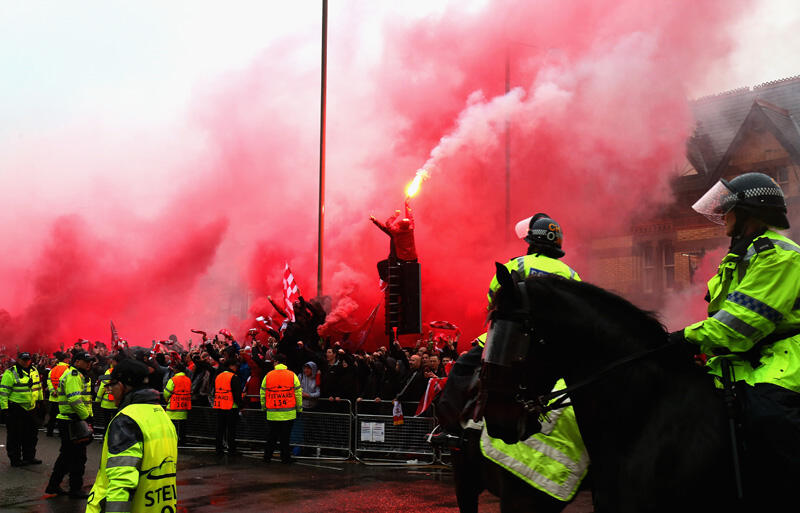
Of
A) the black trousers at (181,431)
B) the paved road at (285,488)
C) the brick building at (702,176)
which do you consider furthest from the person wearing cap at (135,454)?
the brick building at (702,176)

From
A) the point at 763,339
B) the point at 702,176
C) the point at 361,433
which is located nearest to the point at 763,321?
the point at 763,339

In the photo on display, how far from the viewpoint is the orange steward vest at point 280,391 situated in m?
12.5

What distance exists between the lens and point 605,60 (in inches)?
919

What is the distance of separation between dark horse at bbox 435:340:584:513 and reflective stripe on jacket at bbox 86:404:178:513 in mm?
1684

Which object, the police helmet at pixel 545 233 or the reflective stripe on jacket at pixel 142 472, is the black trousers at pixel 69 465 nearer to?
the reflective stripe on jacket at pixel 142 472

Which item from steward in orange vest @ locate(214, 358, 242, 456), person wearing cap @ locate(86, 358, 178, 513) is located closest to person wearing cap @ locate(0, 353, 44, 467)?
steward in orange vest @ locate(214, 358, 242, 456)

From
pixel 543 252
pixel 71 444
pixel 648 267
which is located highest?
pixel 648 267

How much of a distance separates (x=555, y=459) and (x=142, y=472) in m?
2.26

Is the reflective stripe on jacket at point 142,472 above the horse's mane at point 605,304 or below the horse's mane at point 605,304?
below

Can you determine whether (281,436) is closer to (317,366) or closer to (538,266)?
(317,366)

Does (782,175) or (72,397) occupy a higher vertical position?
(782,175)

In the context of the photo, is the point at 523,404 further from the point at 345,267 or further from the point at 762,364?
the point at 345,267

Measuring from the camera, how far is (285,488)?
10141mm

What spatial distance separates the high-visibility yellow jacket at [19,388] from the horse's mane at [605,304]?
11.7 meters
